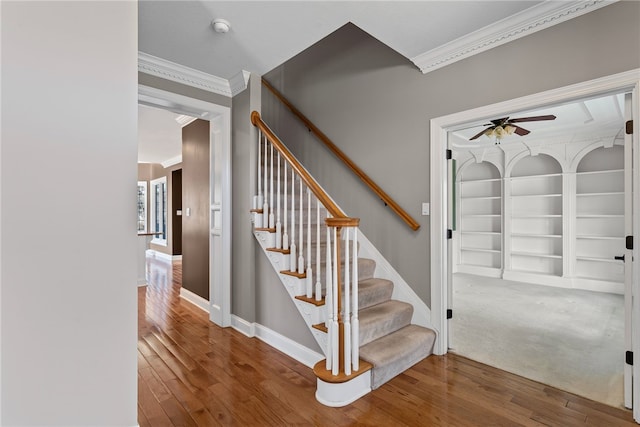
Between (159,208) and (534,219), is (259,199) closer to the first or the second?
(534,219)

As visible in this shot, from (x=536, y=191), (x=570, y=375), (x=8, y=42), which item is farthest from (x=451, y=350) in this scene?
(x=536, y=191)

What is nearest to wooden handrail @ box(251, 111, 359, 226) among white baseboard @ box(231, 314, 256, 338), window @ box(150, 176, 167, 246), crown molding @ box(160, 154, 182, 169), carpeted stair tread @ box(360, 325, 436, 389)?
carpeted stair tread @ box(360, 325, 436, 389)

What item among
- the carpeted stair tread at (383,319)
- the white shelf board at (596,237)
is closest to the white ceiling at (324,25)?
the carpeted stair tread at (383,319)

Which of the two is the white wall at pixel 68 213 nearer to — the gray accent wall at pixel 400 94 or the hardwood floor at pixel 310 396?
the hardwood floor at pixel 310 396

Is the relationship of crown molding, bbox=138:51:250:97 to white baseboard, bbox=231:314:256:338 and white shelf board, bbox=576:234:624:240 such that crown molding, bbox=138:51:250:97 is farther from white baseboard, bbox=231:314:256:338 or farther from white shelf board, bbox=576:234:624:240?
white shelf board, bbox=576:234:624:240

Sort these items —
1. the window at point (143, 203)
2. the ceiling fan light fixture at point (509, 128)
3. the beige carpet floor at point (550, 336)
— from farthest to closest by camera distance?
1. the window at point (143, 203)
2. the ceiling fan light fixture at point (509, 128)
3. the beige carpet floor at point (550, 336)

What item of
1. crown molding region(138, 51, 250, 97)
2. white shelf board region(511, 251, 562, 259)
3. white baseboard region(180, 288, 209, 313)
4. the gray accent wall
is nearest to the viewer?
the gray accent wall

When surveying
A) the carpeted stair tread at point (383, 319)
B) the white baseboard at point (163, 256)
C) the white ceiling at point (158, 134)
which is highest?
the white ceiling at point (158, 134)

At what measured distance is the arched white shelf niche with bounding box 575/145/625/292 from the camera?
186 inches

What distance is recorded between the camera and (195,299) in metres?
4.10

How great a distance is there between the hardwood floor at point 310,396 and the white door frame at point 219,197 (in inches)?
26.6

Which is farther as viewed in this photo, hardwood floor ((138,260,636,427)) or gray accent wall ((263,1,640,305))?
gray accent wall ((263,1,640,305))

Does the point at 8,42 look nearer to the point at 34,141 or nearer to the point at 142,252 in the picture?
the point at 34,141

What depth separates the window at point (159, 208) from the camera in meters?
9.20
